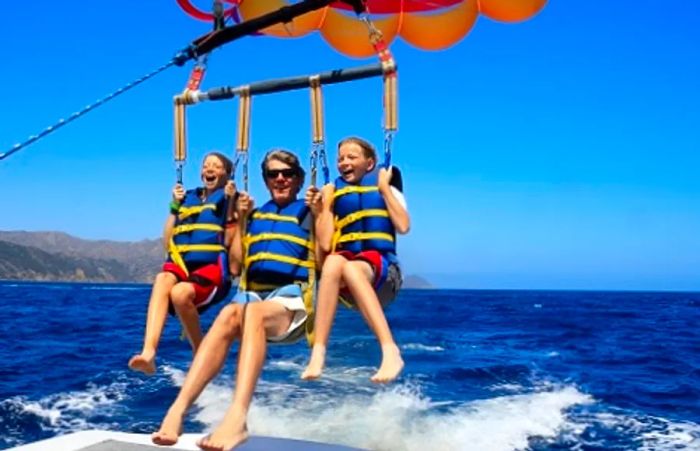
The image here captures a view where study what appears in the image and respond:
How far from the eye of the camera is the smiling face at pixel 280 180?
4.72 meters

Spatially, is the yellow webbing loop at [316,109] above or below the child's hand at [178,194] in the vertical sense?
above

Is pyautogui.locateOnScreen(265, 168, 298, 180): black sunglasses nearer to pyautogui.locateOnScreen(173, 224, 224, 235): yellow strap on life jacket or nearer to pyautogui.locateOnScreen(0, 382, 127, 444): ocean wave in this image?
pyautogui.locateOnScreen(173, 224, 224, 235): yellow strap on life jacket

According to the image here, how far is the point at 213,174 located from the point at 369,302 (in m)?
1.43

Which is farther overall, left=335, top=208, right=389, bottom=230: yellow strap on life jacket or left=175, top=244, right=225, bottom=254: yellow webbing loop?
left=175, top=244, right=225, bottom=254: yellow webbing loop

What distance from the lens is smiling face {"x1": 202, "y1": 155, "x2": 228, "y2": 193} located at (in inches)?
196

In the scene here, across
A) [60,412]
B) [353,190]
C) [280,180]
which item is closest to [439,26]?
[353,190]

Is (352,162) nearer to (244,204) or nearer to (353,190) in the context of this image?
(353,190)

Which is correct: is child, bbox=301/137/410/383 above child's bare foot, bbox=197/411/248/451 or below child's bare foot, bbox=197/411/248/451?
above

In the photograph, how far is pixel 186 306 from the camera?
4.70 metres

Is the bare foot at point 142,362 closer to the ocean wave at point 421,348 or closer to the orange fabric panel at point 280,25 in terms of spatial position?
the orange fabric panel at point 280,25

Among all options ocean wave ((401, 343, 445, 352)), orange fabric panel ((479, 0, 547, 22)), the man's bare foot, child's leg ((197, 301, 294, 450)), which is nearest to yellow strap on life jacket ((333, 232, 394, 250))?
child's leg ((197, 301, 294, 450))

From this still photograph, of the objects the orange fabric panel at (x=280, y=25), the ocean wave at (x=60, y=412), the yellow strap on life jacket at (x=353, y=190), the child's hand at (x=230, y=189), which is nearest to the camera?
the yellow strap on life jacket at (x=353, y=190)

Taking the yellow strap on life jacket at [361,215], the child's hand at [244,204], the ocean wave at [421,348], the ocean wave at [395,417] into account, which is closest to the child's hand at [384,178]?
the yellow strap on life jacket at [361,215]

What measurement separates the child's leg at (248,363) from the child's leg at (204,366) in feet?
0.34
